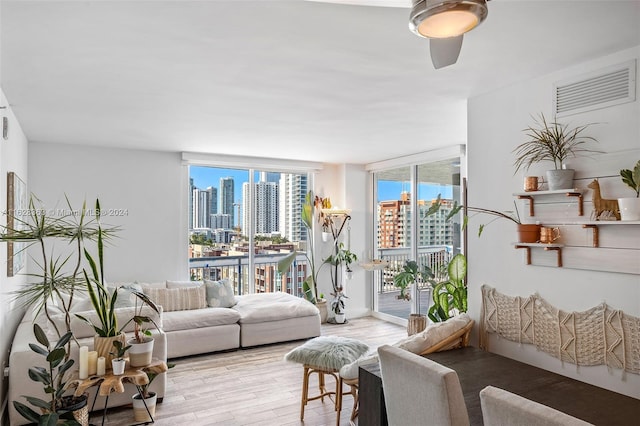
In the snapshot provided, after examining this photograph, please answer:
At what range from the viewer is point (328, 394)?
335cm

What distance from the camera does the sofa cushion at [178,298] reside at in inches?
198

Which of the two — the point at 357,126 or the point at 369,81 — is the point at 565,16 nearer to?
the point at 369,81

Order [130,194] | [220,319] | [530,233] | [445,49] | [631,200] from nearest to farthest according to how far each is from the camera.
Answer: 1. [445,49]
2. [631,200]
3. [530,233]
4. [220,319]
5. [130,194]

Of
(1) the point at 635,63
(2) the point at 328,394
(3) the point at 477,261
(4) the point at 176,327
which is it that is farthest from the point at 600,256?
(4) the point at 176,327

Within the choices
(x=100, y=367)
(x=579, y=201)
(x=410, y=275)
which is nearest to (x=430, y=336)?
(x=579, y=201)

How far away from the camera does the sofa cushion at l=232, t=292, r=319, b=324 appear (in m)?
5.19

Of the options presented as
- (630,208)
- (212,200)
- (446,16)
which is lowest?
(630,208)

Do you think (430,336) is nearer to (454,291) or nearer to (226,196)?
(454,291)

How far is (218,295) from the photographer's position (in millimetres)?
5375

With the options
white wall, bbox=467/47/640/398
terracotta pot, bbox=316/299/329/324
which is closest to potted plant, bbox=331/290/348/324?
terracotta pot, bbox=316/299/329/324

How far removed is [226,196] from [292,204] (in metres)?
1.06

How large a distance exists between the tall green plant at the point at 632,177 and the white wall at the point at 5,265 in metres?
3.77

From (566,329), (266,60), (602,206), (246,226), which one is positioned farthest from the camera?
(246,226)

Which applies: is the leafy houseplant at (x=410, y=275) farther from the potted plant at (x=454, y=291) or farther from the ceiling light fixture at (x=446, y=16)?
the ceiling light fixture at (x=446, y=16)
